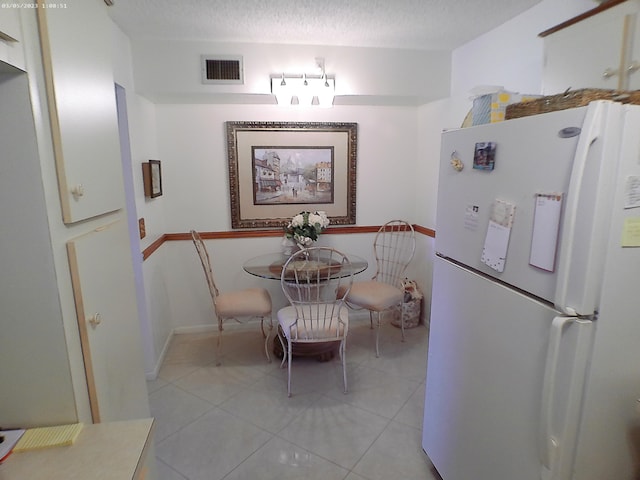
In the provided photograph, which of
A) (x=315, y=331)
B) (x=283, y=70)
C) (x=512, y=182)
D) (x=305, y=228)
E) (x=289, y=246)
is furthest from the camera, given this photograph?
(x=289, y=246)

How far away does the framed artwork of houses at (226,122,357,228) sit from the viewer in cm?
324

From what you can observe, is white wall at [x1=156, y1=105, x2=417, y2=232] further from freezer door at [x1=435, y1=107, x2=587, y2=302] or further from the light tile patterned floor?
freezer door at [x1=435, y1=107, x2=587, y2=302]

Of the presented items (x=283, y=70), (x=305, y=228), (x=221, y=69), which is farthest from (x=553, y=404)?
(x=221, y=69)

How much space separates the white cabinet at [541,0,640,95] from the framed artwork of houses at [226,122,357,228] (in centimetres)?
178

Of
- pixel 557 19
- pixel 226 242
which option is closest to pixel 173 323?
pixel 226 242

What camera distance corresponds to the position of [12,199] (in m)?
0.87

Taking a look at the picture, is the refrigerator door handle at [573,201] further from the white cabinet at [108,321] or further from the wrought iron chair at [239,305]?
the wrought iron chair at [239,305]

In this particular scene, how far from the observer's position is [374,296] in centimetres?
303

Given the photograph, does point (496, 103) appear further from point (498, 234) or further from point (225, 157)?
point (225, 157)

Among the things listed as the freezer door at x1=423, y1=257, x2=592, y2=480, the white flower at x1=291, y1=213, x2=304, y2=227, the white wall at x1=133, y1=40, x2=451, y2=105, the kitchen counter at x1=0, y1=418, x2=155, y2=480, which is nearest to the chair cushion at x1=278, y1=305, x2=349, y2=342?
the freezer door at x1=423, y1=257, x2=592, y2=480

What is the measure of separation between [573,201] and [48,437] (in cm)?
148

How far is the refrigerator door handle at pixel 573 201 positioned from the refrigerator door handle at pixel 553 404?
6cm

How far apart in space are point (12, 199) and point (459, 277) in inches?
57.8

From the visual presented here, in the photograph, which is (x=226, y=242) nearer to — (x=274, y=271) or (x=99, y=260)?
(x=274, y=271)
